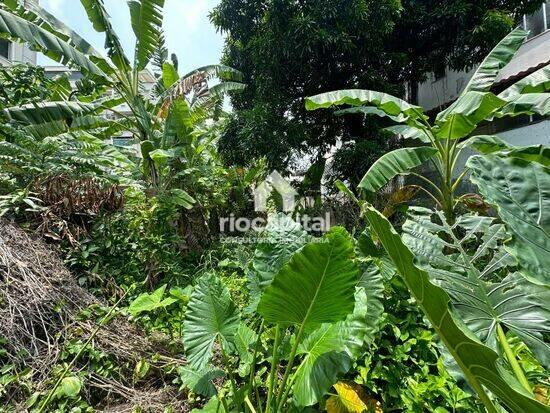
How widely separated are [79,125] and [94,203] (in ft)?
5.29

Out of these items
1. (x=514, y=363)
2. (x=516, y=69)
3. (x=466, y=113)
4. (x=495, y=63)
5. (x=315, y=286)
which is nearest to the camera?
(x=514, y=363)

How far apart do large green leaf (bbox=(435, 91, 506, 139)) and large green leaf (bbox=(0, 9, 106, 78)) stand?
4.15m

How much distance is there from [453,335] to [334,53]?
17.6ft

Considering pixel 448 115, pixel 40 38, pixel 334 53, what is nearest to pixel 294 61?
pixel 334 53

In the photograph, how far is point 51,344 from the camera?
2303mm

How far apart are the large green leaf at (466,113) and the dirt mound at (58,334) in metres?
2.98

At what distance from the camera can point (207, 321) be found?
178cm

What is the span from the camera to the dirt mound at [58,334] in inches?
83.8

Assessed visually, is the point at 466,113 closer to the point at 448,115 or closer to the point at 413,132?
the point at 448,115

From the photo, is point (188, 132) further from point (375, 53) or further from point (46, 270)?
point (375, 53)

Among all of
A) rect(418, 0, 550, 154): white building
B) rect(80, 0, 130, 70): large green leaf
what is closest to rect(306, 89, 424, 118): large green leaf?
rect(418, 0, 550, 154): white building

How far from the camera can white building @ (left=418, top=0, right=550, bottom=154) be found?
4.87m

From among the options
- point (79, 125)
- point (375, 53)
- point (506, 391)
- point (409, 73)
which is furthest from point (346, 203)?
point (506, 391)

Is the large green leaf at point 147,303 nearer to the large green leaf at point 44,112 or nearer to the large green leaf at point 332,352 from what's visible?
the large green leaf at point 332,352
